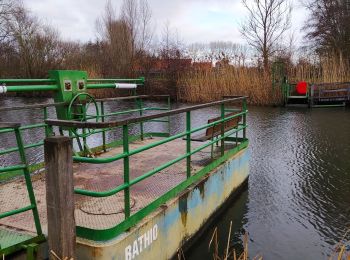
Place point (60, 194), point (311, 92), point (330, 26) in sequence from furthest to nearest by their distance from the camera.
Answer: point (330, 26), point (311, 92), point (60, 194)

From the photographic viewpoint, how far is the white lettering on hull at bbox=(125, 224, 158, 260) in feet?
11.4

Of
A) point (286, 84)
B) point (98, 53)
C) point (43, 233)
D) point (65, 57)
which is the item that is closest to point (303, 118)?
point (286, 84)

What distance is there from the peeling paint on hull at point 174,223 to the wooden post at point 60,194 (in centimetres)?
31

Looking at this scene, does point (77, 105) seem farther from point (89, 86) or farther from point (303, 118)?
point (303, 118)

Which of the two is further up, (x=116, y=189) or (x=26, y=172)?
(x=26, y=172)

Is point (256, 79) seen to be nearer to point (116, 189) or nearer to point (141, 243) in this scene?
point (141, 243)

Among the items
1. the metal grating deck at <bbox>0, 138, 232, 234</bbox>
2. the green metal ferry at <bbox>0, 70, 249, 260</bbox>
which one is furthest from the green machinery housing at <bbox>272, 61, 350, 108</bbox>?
the metal grating deck at <bbox>0, 138, 232, 234</bbox>

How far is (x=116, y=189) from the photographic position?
10.6 feet

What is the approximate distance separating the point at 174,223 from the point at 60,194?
5.76 feet

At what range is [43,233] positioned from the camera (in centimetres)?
333

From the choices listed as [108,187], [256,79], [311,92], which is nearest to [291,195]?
[108,187]

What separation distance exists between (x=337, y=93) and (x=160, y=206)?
18.8 meters

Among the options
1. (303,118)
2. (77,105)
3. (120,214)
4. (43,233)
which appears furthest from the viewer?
(303,118)

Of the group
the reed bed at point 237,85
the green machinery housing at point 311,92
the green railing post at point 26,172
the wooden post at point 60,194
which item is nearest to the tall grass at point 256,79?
the reed bed at point 237,85
